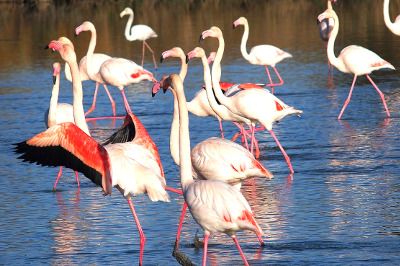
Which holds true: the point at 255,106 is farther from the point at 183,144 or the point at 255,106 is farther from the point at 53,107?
the point at 183,144

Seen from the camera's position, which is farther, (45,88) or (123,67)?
(45,88)

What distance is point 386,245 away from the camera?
23.2 ft

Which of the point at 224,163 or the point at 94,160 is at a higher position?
the point at 94,160

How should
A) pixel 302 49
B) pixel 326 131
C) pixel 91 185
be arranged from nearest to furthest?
pixel 91 185, pixel 326 131, pixel 302 49

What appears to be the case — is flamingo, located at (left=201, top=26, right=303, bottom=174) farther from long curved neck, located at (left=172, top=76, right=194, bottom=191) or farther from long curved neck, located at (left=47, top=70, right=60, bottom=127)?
long curved neck, located at (left=172, top=76, right=194, bottom=191)

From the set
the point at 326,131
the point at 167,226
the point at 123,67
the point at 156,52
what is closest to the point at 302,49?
the point at 156,52

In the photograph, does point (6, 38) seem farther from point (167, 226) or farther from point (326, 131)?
point (167, 226)

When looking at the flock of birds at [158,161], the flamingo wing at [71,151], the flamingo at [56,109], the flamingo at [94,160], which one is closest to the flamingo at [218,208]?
the flock of birds at [158,161]

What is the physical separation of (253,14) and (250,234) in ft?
72.0

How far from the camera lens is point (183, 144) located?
6863 millimetres

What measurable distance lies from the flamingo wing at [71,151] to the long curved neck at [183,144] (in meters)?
0.54

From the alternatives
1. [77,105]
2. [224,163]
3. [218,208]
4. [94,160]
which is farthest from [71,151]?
[224,163]

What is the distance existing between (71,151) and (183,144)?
2.52 ft

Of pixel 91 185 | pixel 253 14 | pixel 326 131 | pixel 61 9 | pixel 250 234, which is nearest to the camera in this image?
pixel 250 234
